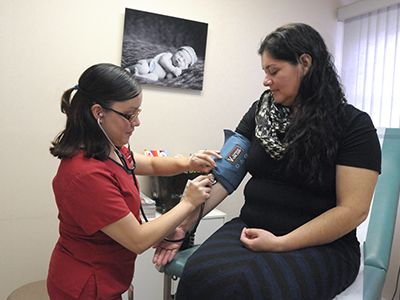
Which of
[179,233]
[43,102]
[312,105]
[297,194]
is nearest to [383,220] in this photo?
[297,194]

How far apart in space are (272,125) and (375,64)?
190cm

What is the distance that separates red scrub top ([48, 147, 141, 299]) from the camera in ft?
3.48

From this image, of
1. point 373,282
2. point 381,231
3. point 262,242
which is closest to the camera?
point 262,242

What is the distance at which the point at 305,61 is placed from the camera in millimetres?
1274

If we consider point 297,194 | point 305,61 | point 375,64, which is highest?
point 375,64

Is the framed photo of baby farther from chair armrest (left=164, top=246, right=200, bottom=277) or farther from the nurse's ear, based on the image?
chair armrest (left=164, top=246, right=200, bottom=277)

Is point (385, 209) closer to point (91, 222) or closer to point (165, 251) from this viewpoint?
point (165, 251)

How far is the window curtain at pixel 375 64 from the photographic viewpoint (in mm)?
2623

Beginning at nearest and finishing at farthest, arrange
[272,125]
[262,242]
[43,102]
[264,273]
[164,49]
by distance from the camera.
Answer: [264,273] < [262,242] < [272,125] < [43,102] < [164,49]

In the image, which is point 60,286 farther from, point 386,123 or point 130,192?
point 386,123

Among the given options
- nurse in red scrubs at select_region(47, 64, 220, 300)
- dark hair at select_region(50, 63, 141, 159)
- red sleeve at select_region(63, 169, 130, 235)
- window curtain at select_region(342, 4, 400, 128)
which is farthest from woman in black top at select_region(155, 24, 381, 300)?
window curtain at select_region(342, 4, 400, 128)

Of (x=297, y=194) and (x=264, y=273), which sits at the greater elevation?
(x=297, y=194)

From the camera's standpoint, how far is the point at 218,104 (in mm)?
2637

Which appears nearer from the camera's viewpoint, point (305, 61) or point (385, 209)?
point (305, 61)
